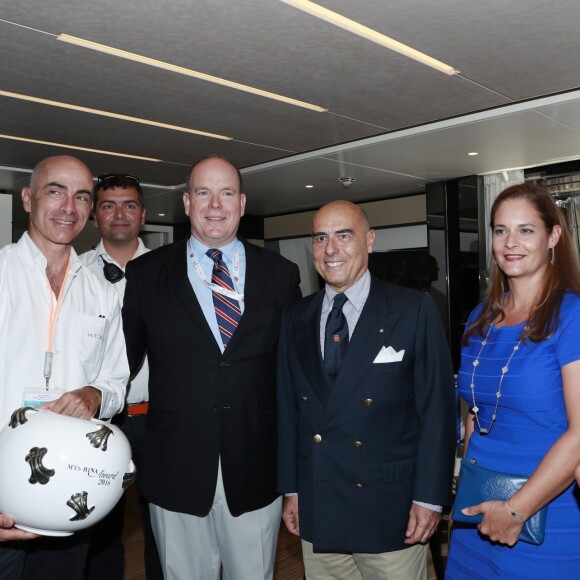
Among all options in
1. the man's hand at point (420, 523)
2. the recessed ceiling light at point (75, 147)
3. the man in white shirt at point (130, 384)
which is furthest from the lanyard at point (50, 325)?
the recessed ceiling light at point (75, 147)

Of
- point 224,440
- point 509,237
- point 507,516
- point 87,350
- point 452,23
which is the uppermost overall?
point 452,23

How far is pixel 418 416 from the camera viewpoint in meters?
1.91

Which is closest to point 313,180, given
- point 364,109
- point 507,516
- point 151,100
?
point 364,109

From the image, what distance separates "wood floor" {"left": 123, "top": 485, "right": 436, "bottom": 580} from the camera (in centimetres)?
335

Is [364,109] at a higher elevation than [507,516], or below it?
higher

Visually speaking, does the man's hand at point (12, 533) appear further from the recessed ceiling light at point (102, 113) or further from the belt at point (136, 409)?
the recessed ceiling light at point (102, 113)

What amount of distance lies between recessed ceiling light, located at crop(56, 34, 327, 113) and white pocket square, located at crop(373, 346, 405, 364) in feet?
8.46

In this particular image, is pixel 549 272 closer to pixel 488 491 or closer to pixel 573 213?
pixel 488 491

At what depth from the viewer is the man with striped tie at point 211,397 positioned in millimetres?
1966

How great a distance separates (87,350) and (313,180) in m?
5.50

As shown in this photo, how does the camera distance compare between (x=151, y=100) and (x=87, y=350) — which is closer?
(x=87, y=350)

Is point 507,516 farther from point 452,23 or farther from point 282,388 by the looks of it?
point 452,23

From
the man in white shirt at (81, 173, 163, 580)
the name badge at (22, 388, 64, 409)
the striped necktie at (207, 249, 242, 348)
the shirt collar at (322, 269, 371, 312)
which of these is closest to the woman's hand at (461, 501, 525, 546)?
the shirt collar at (322, 269, 371, 312)

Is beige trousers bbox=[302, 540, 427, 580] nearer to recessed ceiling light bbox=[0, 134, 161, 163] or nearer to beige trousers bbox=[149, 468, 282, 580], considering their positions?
beige trousers bbox=[149, 468, 282, 580]
